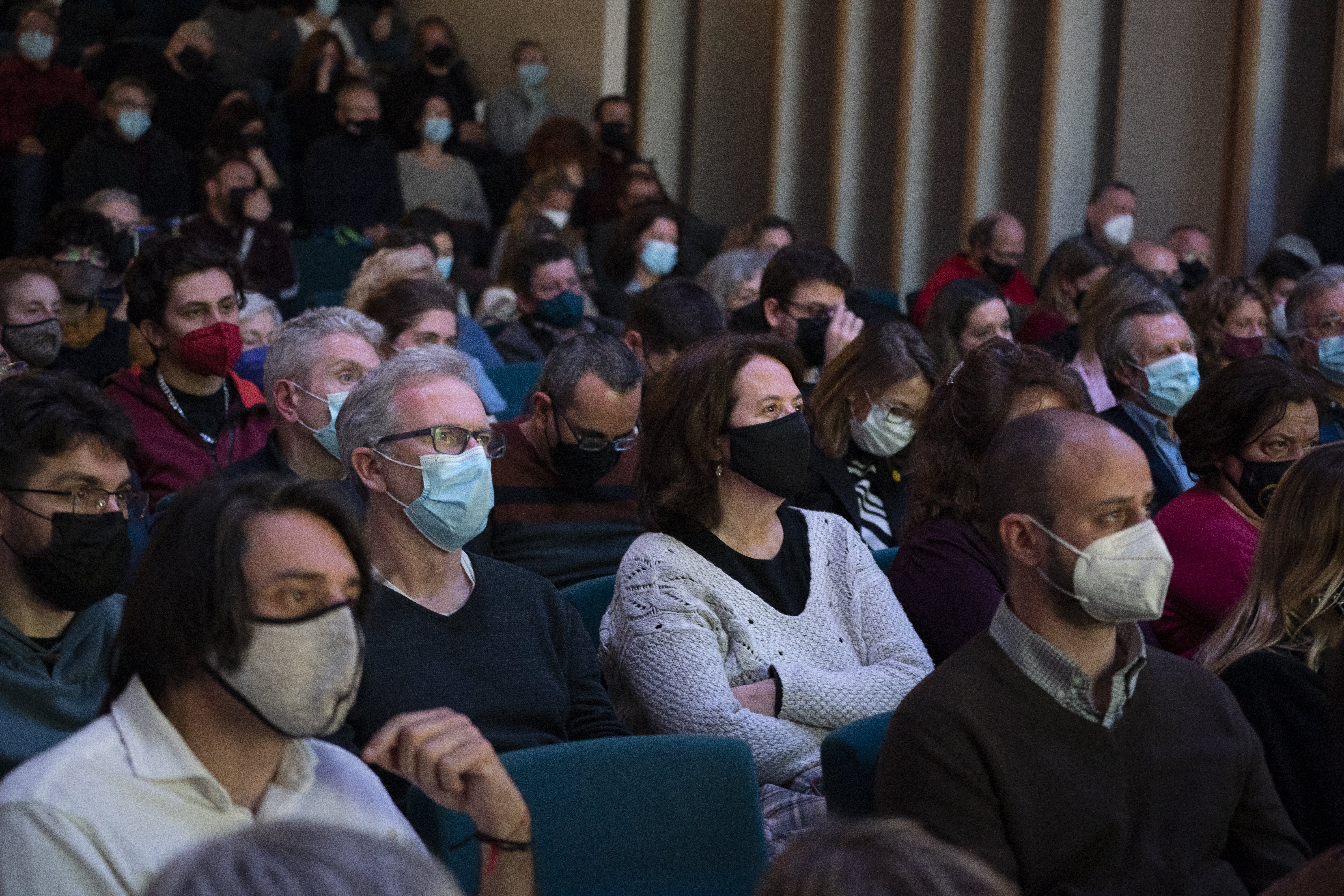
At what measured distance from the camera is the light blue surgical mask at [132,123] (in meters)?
7.27

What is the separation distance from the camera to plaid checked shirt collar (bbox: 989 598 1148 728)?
190 centimetres

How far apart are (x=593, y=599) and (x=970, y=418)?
0.87 meters

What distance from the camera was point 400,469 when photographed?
2488mm

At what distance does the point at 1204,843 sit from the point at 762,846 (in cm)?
62

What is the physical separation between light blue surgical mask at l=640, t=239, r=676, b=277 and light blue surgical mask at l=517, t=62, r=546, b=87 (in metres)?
3.27

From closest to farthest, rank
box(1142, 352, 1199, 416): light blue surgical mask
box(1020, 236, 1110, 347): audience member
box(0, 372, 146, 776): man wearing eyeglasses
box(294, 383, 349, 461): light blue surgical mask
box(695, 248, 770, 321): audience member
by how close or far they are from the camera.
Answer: box(0, 372, 146, 776): man wearing eyeglasses → box(294, 383, 349, 461): light blue surgical mask → box(1142, 352, 1199, 416): light blue surgical mask → box(695, 248, 770, 321): audience member → box(1020, 236, 1110, 347): audience member

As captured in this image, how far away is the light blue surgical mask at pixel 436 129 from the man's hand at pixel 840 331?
4.52 m

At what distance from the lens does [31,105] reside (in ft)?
25.3

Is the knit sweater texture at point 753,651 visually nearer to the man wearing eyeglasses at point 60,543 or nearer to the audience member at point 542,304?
the man wearing eyeglasses at point 60,543

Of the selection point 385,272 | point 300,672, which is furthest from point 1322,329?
point 300,672

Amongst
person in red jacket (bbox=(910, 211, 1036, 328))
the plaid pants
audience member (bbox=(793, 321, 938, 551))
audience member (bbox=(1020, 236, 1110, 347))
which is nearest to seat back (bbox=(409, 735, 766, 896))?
the plaid pants

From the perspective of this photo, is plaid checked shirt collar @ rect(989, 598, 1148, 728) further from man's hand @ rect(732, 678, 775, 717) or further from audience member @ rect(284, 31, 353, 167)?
audience member @ rect(284, 31, 353, 167)

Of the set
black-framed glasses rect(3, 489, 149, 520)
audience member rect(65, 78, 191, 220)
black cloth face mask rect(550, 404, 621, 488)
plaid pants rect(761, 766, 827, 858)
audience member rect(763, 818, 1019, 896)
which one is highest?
audience member rect(65, 78, 191, 220)

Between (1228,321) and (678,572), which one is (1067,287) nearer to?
(1228,321)
